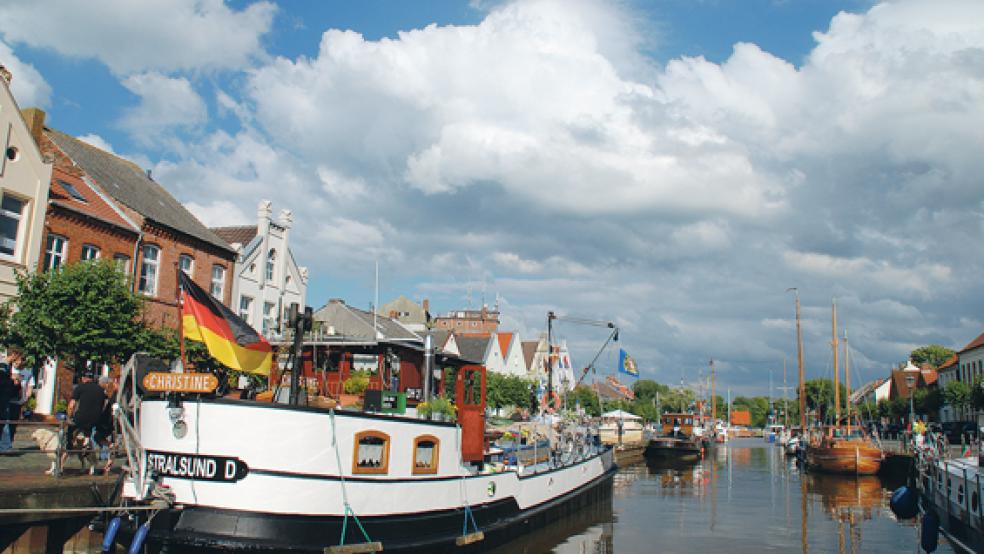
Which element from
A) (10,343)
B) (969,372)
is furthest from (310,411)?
(969,372)

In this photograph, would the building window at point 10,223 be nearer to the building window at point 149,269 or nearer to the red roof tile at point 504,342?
the building window at point 149,269

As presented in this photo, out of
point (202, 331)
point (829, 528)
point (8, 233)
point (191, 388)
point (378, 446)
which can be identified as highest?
point (8, 233)

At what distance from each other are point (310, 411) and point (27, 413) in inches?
604

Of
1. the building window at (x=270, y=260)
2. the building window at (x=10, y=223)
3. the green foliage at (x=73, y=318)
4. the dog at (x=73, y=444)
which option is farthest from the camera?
the building window at (x=270, y=260)

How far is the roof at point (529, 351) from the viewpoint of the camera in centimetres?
9175

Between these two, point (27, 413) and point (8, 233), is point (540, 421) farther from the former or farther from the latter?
point (8, 233)

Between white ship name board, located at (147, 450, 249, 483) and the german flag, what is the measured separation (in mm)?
1607

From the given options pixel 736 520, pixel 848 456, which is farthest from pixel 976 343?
pixel 736 520

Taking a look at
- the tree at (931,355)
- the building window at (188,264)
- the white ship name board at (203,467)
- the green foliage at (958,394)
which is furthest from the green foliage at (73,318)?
the tree at (931,355)

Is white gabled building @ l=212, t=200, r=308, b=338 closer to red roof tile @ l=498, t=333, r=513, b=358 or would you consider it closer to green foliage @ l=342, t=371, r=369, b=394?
green foliage @ l=342, t=371, r=369, b=394

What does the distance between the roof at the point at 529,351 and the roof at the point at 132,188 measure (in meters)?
58.2

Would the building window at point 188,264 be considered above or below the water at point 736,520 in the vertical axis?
above

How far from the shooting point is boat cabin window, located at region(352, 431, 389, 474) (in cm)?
1232

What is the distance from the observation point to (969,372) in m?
67.1
